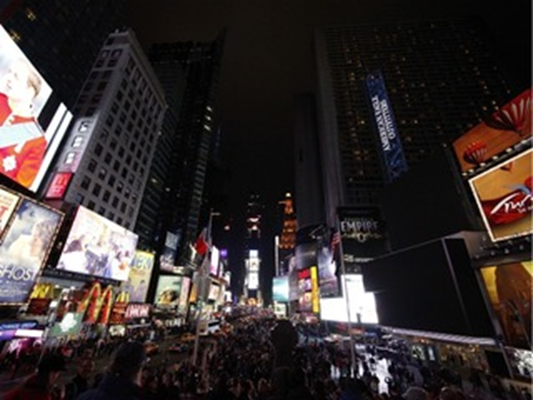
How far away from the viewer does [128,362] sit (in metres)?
2.57

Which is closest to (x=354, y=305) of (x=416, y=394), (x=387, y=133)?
(x=387, y=133)

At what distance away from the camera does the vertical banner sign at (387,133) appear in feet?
79.6

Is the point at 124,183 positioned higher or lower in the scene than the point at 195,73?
lower

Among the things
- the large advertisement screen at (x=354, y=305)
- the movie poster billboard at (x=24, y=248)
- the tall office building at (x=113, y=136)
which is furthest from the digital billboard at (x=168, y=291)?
the movie poster billboard at (x=24, y=248)

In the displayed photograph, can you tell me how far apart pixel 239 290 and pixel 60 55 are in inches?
6653

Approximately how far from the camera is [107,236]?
3178cm

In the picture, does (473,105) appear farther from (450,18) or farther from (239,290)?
(239,290)

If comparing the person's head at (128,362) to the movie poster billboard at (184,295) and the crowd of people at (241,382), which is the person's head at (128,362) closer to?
the crowd of people at (241,382)

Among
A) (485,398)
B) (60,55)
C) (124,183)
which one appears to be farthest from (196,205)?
(485,398)

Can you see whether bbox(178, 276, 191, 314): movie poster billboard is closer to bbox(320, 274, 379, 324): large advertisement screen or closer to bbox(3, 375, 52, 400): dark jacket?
bbox(320, 274, 379, 324): large advertisement screen

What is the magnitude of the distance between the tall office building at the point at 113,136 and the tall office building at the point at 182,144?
26.1 metres

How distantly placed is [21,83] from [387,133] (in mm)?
33248

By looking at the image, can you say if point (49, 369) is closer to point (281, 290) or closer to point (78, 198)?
point (78, 198)

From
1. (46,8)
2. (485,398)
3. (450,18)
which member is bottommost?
(485,398)
